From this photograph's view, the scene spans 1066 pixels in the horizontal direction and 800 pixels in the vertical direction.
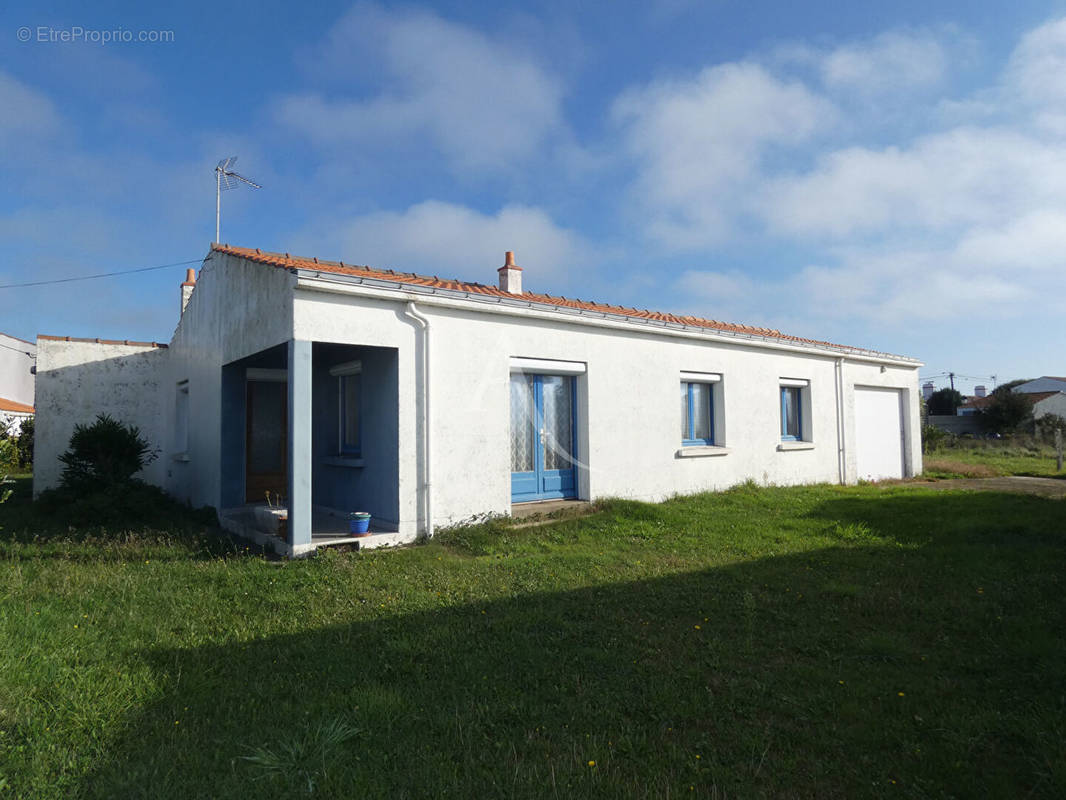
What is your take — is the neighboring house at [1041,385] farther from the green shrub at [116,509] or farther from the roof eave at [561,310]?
the green shrub at [116,509]

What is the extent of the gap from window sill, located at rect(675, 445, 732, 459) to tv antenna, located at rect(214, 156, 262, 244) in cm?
1046

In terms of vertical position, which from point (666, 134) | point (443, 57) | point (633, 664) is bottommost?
point (633, 664)

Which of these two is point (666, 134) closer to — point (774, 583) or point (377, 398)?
point (377, 398)

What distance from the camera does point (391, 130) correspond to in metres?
10.4

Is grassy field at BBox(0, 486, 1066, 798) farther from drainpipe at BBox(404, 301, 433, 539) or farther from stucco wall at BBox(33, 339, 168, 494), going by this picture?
stucco wall at BBox(33, 339, 168, 494)

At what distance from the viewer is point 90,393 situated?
13.4m

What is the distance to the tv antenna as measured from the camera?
13570 millimetres

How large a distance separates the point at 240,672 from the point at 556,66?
8.93 metres

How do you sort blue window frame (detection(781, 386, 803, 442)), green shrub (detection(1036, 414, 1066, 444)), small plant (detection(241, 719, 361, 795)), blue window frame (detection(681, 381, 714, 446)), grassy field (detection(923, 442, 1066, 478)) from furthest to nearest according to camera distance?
green shrub (detection(1036, 414, 1066, 444)) → grassy field (detection(923, 442, 1066, 478)) → blue window frame (detection(781, 386, 803, 442)) → blue window frame (detection(681, 381, 714, 446)) → small plant (detection(241, 719, 361, 795))

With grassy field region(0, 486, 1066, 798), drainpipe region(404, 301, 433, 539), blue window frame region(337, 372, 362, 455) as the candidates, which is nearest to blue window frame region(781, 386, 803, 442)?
grassy field region(0, 486, 1066, 798)

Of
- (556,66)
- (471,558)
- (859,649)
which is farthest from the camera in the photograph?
(556,66)

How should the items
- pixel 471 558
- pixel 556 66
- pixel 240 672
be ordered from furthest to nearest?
pixel 556 66
pixel 471 558
pixel 240 672

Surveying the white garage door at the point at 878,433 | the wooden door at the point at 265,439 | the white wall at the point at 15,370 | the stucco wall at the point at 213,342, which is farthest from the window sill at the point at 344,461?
the white wall at the point at 15,370

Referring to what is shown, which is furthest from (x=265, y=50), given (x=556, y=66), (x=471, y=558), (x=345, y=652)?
(x=345, y=652)
